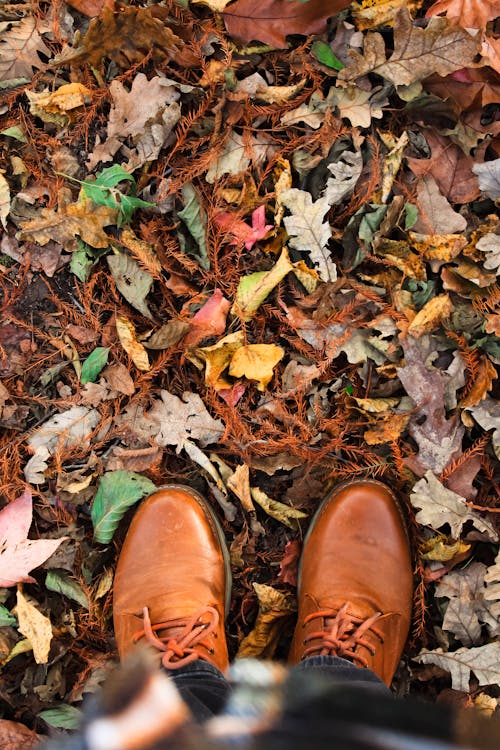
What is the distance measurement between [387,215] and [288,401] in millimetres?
593

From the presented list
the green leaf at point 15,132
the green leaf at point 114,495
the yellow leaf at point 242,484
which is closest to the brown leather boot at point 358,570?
the yellow leaf at point 242,484

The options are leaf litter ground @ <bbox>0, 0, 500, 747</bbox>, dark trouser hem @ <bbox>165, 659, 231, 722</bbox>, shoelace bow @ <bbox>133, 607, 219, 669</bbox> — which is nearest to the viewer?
dark trouser hem @ <bbox>165, 659, 231, 722</bbox>

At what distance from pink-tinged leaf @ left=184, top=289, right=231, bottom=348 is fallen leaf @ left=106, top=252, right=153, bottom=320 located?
5.5 inches

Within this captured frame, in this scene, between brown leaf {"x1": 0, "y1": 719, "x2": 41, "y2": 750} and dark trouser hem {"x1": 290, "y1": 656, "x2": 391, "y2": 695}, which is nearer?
dark trouser hem {"x1": 290, "y1": 656, "x2": 391, "y2": 695}

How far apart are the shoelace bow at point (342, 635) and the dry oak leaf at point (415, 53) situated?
1487mm

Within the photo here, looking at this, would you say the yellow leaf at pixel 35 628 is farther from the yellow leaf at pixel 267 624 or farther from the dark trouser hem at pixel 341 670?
the dark trouser hem at pixel 341 670

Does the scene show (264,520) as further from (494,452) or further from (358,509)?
(494,452)

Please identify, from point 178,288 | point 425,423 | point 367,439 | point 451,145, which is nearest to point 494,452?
point 425,423

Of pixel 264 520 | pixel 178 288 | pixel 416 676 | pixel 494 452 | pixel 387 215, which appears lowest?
pixel 416 676

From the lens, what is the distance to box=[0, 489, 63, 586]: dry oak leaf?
174cm

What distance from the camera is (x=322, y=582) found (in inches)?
69.1

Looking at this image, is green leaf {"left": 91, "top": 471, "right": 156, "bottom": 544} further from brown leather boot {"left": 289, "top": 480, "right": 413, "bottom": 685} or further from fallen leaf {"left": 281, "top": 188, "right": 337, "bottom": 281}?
fallen leaf {"left": 281, "top": 188, "right": 337, "bottom": 281}

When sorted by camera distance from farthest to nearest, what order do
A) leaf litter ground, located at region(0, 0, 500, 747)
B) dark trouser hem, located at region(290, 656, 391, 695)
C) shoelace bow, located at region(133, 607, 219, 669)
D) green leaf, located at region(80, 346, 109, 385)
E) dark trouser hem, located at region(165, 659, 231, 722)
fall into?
green leaf, located at region(80, 346, 109, 385) < leaf litter ground, located at region(0, 0, 500, 747) < shoelace bow, located at region(133, 607, 219, 669) < dark trouser hem, located at region(290, 656, 391, 695) < dark trouser hem, located at region(165, 659, 231, 722)

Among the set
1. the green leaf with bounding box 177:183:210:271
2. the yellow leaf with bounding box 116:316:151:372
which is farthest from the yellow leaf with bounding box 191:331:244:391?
the green leaf with bounding box 177:183:210:271
